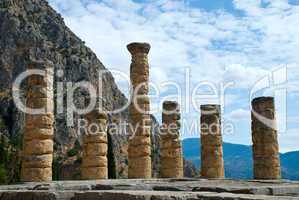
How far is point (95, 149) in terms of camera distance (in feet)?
73.1

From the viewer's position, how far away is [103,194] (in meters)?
8.57

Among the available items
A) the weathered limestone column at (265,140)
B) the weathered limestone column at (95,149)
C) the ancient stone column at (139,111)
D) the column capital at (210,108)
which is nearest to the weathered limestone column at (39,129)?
the weathered limestone column at (95,149)

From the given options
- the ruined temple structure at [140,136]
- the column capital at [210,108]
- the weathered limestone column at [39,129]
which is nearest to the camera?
the weathered limestone column at [39,129]

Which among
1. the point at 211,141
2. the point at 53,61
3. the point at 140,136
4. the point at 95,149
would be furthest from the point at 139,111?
the point at 53,61

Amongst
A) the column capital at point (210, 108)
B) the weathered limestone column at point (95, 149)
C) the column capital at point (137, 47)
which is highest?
the column capital at point (137, 47)

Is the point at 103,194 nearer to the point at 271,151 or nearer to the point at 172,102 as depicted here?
the point at 271,151

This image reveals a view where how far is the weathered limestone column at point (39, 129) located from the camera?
19844mm

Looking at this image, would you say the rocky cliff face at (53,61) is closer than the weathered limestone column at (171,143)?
No

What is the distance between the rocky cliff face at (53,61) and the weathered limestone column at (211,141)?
1700 inches

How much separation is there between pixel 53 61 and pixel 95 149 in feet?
223

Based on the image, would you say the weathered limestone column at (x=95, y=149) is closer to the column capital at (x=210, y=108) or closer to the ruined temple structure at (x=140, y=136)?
the ruined temple structure at (x=140, y=136)

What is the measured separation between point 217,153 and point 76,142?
62.2m

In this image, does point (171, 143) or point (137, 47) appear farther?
point (171, 143)

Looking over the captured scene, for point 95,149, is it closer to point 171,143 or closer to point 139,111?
point 139,111
